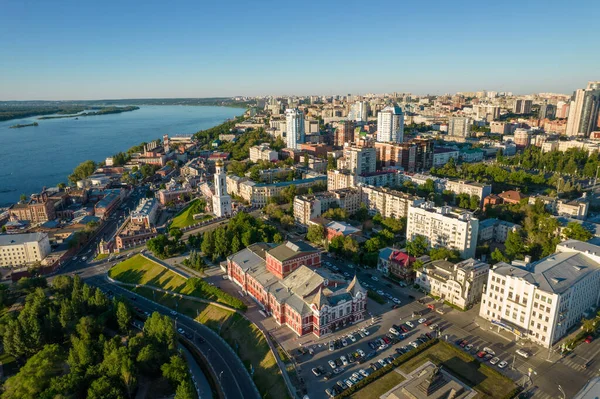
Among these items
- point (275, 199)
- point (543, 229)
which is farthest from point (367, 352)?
point (275, 199)

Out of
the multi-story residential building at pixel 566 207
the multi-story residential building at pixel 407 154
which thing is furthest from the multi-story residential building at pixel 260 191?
the multi-story residential building at pixel 566 207

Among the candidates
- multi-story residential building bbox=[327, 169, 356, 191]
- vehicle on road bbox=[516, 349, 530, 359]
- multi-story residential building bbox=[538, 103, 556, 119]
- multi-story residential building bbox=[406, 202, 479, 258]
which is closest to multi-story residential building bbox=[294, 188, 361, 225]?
multi-story residential building bbox=[327, 169, 356, 191]

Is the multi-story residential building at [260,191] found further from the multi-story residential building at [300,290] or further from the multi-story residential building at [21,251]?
the multi-story residential building at [21,251]

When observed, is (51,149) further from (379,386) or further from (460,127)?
(379,386)

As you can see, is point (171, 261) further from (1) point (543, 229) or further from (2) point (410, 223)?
(1) point (543, 229)

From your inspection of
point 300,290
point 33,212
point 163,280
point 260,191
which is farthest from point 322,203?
point 33,212

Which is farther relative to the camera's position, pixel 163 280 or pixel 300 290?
pixel 163 280
